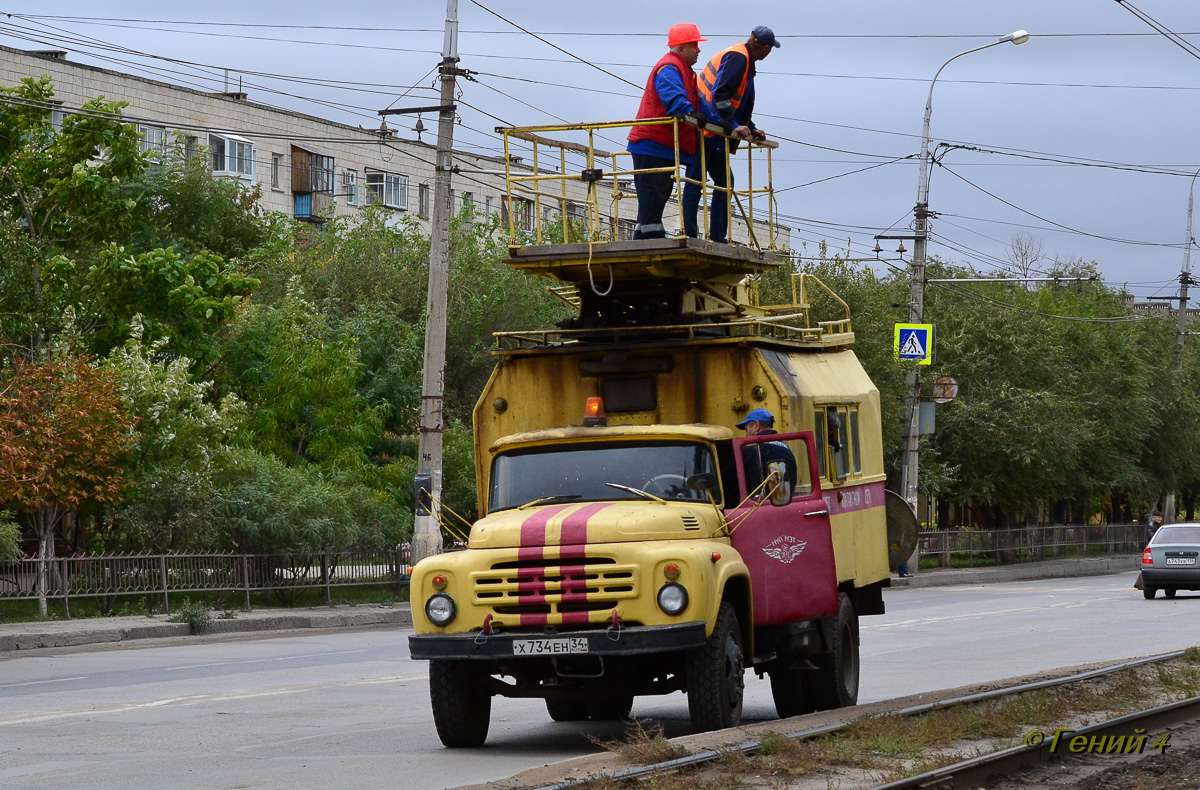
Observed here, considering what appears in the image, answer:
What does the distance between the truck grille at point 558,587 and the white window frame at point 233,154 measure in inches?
1906

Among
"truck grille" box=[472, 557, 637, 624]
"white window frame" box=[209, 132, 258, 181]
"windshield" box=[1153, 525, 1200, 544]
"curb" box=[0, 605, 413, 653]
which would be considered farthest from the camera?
"white window frame" box=[209, 132, 258, 181]

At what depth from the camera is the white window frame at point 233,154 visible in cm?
5694

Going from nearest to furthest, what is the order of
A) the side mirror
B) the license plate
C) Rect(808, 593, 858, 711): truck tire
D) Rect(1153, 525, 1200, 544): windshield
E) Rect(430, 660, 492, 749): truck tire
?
the license plate, Rect(430, 660, 492, 749): truck tire, the side mirror, Rect(808, 593, 858, 711): truck tire, Rect(1153, 525, 1200, 544): windshield

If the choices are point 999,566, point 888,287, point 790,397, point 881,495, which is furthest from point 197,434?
point 999,566

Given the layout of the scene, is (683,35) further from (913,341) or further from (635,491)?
(913,341)

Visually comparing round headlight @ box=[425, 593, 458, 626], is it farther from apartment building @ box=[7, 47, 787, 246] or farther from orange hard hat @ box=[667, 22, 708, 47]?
apartment building @ box=[7, 47, 787, 246]

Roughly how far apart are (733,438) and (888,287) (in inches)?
1434

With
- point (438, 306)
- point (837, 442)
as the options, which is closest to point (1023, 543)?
point (438, 306)

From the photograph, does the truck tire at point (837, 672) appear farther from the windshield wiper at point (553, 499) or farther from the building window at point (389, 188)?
the building window at point (389, 188)

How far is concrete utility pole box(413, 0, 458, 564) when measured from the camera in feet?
88.2

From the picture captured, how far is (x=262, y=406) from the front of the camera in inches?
1241

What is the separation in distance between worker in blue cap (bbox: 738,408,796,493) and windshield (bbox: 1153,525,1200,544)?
863 inches

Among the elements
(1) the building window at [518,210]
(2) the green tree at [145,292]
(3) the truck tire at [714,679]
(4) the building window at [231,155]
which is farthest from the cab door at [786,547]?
(4) the building window at [231,155]

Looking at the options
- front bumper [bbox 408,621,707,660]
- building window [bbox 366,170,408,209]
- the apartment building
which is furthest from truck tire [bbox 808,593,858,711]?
building window [bbox 366,170,408,209]
